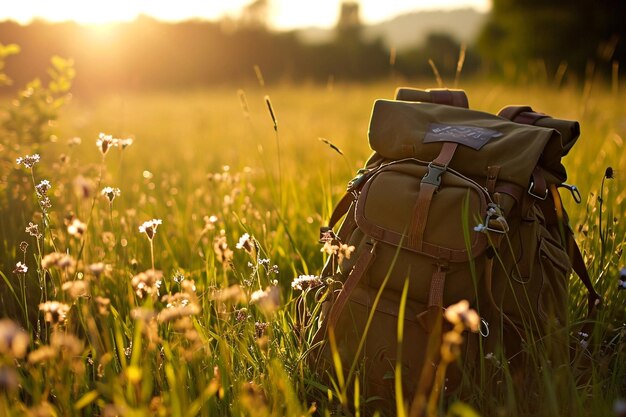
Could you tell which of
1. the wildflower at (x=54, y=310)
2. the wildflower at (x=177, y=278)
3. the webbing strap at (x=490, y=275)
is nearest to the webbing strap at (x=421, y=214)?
the webbing strap at (x=490, y=275)

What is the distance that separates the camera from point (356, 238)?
2449mm

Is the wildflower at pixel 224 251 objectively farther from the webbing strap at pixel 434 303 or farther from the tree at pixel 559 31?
the tree at pixel 559 31

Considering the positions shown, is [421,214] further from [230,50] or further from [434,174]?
[230,50]

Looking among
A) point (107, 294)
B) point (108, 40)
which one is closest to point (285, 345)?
point (107, 294)

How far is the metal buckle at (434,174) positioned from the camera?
232 cm

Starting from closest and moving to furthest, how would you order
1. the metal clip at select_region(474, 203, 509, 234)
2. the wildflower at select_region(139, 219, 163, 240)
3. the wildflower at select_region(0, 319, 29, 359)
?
the wildflower at select_region(0, 319, 29, 359)
the wildflower at select_region(139, 219, 163, 240)
the metal clip at select_region(474, 203, 509, 234)

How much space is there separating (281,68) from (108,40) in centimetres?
762

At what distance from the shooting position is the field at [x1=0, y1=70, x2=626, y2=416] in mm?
1742

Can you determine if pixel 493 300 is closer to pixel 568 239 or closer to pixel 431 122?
pixel 568 239

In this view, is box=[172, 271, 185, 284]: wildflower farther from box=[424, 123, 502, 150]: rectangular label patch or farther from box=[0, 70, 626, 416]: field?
box=[424, 123, 502, 150]: rectangular label patch

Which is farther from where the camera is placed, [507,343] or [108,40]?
[108,40]

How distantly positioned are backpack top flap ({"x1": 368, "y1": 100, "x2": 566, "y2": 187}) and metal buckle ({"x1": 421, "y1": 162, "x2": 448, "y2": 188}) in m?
0.14

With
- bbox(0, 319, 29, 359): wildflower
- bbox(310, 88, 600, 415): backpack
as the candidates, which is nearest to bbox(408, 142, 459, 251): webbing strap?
bbox(310, 88, 600, 415): backpack

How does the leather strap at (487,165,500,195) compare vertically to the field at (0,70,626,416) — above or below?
above
